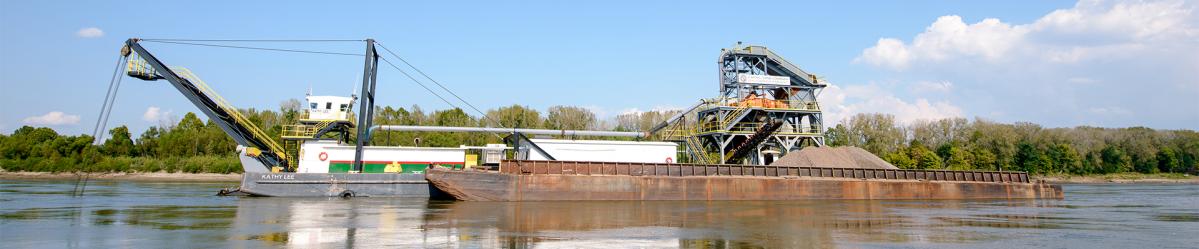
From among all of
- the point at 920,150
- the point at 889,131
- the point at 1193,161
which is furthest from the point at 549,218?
the point at 1193,161

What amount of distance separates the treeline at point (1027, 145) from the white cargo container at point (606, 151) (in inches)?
1338

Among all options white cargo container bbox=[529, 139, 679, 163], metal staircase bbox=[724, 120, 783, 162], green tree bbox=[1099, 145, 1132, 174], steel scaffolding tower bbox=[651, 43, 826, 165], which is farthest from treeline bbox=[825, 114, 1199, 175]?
white cargo container bbox=[529, 139, 679, 163]

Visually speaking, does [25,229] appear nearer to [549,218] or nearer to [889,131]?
[549,218]

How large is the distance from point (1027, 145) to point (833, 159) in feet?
179

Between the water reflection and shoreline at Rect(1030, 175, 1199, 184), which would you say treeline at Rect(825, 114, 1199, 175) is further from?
the water reflection

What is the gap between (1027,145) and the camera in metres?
70.3

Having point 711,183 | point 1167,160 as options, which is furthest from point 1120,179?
point 711,183

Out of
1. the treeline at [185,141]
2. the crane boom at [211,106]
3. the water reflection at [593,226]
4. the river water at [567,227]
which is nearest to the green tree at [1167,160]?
the treeline at [185,141]

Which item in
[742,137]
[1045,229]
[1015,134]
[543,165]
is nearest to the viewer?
[1045,229]

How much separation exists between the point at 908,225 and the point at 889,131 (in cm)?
5694

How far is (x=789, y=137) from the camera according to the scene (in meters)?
38.0

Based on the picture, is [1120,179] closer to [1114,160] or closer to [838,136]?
[1114,160]

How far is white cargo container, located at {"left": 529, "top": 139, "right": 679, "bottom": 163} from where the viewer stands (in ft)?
98.0

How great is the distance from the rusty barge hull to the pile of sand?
71.0 inches
